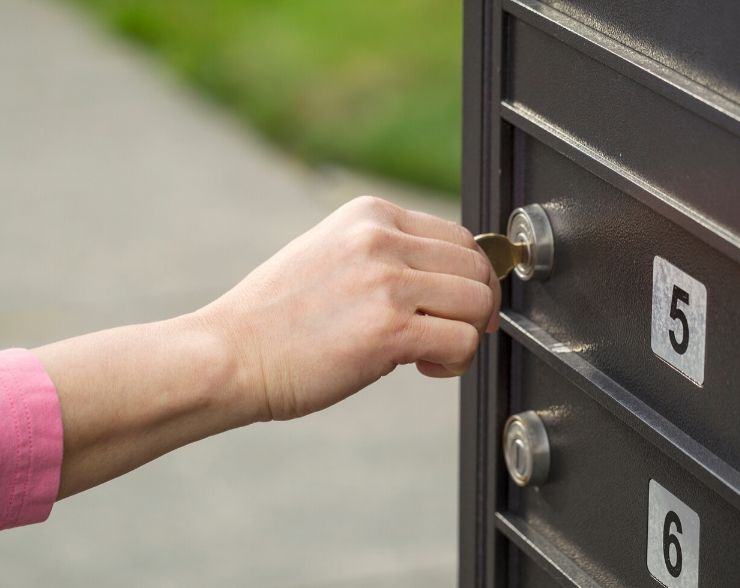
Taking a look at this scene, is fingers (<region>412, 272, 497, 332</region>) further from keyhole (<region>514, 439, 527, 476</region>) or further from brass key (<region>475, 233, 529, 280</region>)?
keyhole (<region>514, 439, 527, 476</region>)

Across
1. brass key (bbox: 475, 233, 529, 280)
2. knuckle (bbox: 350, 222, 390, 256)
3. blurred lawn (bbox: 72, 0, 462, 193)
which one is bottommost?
blurred lawn (bbox: 72, 0, 462, 193)

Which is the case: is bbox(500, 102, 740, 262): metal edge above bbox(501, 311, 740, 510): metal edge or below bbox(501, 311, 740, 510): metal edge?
above

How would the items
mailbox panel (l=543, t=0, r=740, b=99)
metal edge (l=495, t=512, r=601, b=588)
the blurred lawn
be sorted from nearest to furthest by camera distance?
mailbox panel (l=543, t=0, r=740, b=99) < metal edge (l=495, t=512, r=601, b=588) < the blurred lawn

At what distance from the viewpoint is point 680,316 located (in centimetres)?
106

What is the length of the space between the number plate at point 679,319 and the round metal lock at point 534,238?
16cm

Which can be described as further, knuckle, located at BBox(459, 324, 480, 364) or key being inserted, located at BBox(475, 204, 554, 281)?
key being inserted, located at BBox(475, 204, 554, 281)

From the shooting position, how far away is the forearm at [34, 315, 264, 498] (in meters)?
1.10

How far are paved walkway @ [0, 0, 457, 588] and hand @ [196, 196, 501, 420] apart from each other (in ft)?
6.79

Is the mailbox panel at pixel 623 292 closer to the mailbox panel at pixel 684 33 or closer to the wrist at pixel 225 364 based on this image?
the mailbox panel at pixel 684 33

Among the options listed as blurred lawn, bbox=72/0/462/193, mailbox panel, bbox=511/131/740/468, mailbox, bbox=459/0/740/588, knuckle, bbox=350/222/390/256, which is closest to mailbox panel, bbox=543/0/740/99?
mailbox, bbox=459/0/740/588

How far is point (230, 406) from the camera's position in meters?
1.12

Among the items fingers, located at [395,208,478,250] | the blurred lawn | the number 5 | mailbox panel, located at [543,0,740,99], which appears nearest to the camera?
mailbox panel, located at [543,0,740,99]

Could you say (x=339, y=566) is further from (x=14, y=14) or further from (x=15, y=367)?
(x=14, y=14)

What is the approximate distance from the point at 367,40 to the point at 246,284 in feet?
15.0
